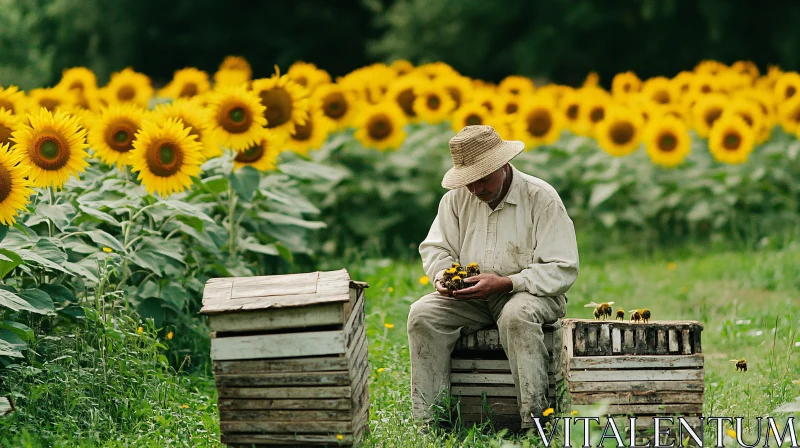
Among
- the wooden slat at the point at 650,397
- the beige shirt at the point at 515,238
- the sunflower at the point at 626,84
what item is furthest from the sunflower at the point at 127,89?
the wooden slat at the point at 650,397

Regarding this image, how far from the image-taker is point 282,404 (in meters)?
4.45

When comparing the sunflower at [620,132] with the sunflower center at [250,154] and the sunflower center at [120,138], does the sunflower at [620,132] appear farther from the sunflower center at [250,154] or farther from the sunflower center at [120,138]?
the sunflower center at [120,138]

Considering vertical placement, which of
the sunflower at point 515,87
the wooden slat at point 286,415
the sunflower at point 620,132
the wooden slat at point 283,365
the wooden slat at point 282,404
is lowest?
the wooden slat at point 286,415

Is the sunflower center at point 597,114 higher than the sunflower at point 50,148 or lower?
higher

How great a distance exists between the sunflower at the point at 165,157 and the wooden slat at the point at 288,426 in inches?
78.4

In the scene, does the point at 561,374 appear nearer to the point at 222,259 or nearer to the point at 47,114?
the point at 222,259

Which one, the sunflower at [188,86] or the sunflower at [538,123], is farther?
the sunflower at [188,86]

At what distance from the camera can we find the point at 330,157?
30.6ft

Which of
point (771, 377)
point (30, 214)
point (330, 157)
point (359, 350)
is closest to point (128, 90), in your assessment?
point (330, 157)

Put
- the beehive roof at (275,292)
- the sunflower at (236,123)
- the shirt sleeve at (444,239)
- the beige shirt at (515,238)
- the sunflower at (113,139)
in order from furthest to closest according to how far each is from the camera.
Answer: the sunflower at (236,123)
the sunflower at (113,139)
the shirt sleeve at (444,239)
the beige shirt at (515,238)
the beehive roof at (275,292)

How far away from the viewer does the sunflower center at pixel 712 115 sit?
966 cm

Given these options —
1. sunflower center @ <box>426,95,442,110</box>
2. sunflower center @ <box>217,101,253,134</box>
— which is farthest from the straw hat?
sunflower center @ <box>426,95,442,110</box>

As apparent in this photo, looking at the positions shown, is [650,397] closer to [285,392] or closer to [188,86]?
[285,392]

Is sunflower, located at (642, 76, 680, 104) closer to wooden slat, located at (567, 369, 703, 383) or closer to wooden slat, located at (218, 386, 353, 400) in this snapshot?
wooden slat, located at (567, 369, 703, 383)
